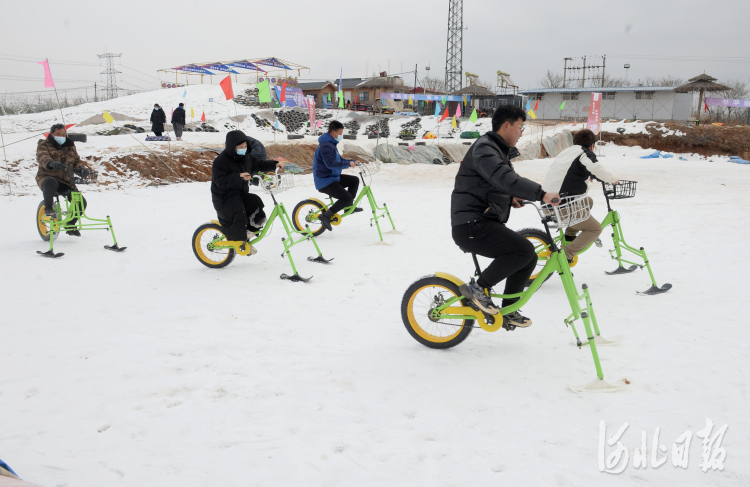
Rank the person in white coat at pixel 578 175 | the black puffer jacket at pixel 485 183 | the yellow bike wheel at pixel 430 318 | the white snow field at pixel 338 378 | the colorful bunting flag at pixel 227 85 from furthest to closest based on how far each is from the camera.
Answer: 1. the colorful bunting flag at pixel 227 85
2. the person in white coat at pixel 578 175
3. the yellow bike wheel at pixel 430 318
4. the black puffer jacket at pixel 485 183
5. the white snow field at pixel 338 378

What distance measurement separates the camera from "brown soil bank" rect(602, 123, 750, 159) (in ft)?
75.4

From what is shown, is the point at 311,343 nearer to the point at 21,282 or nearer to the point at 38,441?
the point at 38,441

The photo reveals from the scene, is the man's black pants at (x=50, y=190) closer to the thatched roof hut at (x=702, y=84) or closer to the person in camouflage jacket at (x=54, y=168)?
the person in camouflage jacket at (x=54, y=168)

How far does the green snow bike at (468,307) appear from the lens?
3092mm

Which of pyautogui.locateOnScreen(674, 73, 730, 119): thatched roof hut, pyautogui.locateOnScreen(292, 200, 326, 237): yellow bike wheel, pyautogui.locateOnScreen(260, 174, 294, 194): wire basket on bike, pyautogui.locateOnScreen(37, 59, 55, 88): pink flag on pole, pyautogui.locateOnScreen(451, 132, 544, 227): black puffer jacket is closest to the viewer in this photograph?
pyautogui.locateOnScreen(451, 132, 544, 227): black puffer jacket

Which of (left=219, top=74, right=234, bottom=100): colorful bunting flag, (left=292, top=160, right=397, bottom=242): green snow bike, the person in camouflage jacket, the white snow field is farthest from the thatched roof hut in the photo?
the person in camouflage jacket

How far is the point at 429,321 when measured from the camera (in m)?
3.85

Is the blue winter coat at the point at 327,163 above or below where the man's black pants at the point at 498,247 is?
above

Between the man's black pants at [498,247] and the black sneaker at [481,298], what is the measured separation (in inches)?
2.6

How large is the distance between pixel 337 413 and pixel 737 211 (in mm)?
9657

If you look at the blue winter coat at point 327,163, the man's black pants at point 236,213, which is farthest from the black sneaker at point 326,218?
the man's black pants at point 236,213

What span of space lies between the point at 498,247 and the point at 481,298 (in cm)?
38

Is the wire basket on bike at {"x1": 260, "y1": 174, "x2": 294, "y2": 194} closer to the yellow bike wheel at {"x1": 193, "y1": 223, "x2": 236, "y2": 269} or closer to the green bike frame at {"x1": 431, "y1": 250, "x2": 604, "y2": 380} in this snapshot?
the yellow bike wheel at {"x1": 193, "y1": 223, "x2": 236, "y2": 269}

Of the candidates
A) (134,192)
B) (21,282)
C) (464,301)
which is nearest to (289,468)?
(464,301)
